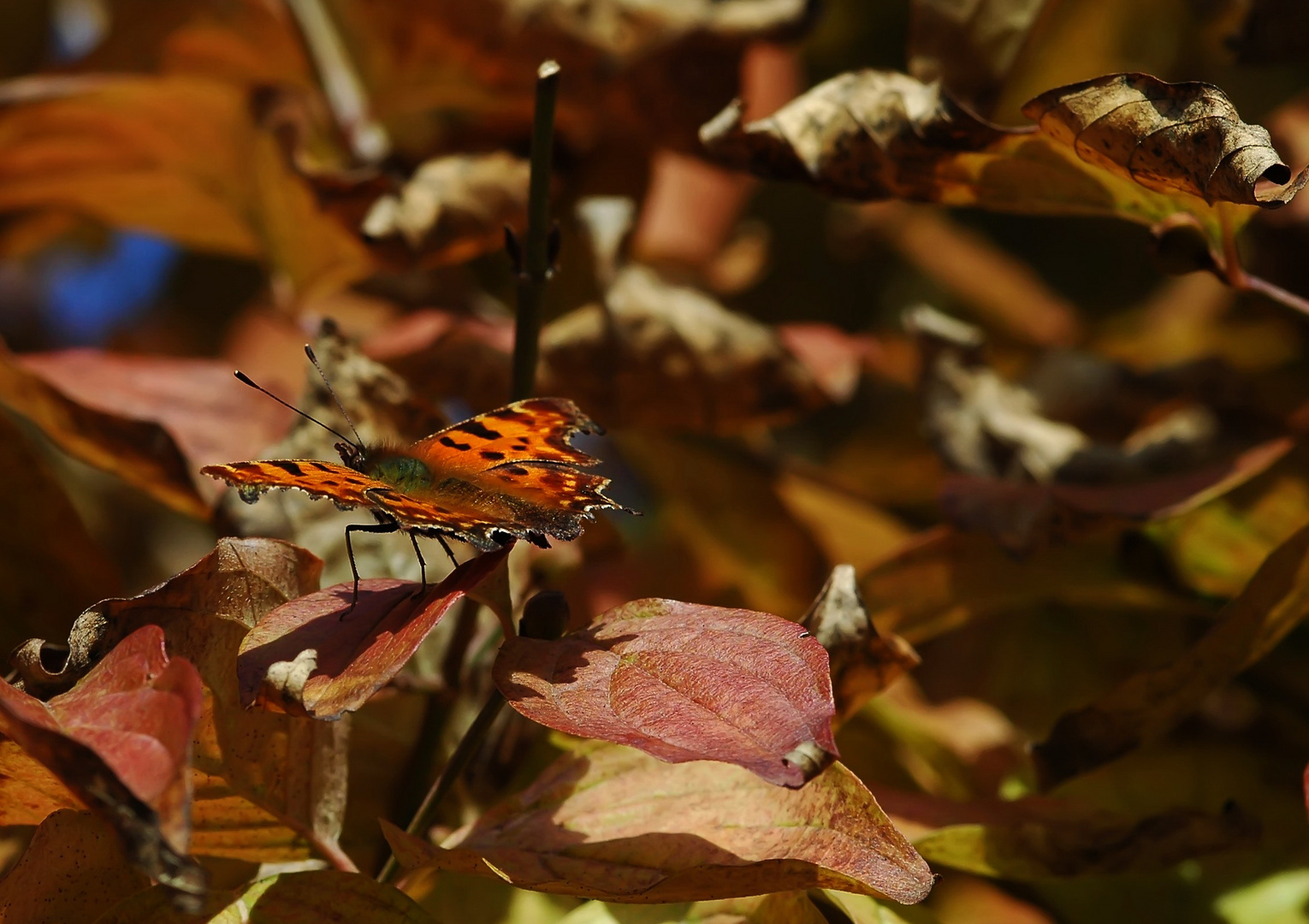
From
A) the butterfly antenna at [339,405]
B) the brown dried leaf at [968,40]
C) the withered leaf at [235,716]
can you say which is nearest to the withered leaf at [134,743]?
the withered leaf at [235,716]

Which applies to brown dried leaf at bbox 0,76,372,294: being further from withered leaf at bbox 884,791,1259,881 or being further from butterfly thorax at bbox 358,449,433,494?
withered leaf at bbox 884,791,1259,881

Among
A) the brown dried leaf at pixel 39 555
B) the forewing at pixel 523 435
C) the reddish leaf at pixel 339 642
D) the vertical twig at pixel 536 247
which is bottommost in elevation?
the brown dried leaf at pixel 39 555

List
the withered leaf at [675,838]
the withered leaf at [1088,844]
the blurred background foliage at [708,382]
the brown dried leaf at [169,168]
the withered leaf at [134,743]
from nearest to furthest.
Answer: the withered leaf at [134,743], the withered leaf at [675,838], the withered leaf at [1088,844], the blurred background foliage at [708,382], the brown dried leaf at [169,168]

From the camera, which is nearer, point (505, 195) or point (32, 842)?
point (32, 842)

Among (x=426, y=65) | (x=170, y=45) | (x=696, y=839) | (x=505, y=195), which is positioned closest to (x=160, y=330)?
(x=170, y=45)

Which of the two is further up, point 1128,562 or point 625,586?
point 1128,562

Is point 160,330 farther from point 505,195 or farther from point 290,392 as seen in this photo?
point 505,195

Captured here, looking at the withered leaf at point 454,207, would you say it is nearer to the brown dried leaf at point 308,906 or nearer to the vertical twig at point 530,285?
the vertical twig at point 530,285
